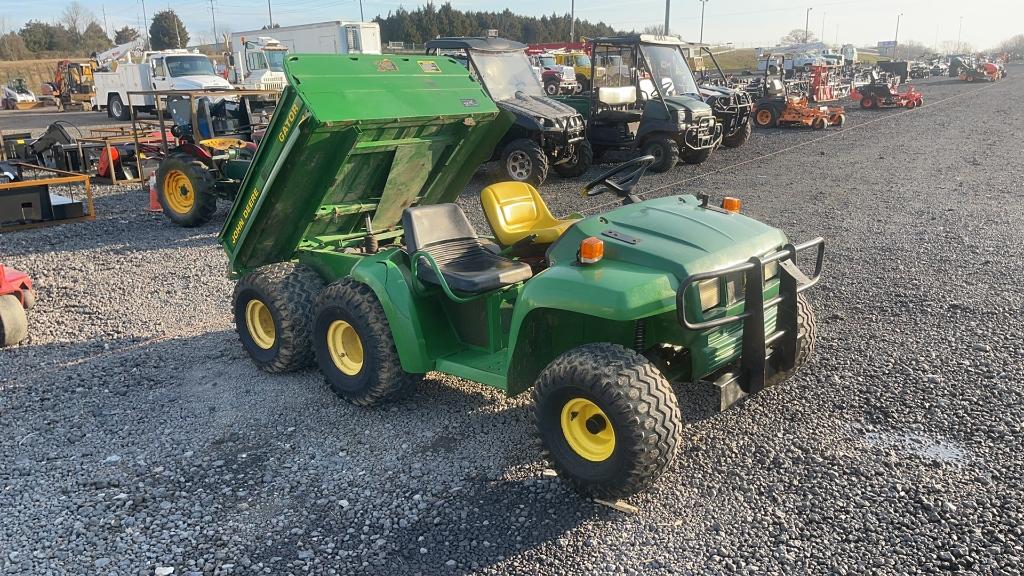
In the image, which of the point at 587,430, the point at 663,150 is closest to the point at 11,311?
the point at 587,430

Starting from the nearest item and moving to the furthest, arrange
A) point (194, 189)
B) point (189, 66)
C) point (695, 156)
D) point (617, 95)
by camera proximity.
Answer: point (194, 189)
point (617, 95)
point (695, 156)
point (189, 66)

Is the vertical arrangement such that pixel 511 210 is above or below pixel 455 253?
above

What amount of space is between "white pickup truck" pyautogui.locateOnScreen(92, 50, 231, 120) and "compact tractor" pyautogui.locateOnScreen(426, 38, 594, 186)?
39.4ft

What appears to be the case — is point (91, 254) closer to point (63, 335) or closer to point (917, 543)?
point (63, 335)

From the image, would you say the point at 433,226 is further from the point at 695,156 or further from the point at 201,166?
Answer: the point at 695,156

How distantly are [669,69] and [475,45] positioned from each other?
378 cm

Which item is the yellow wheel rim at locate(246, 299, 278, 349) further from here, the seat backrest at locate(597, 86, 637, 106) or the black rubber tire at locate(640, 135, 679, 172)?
the seat backrest at locate(597, 86, 637, 106)

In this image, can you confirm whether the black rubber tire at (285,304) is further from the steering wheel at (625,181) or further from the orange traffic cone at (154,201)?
the orange traffic cone at (154,201)

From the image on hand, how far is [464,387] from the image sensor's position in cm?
457

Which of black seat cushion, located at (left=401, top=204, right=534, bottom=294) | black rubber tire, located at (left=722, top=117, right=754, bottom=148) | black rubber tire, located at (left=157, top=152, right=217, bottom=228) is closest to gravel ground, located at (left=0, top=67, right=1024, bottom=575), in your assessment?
black seat cushion, located at (left=401, top=204, right=534, bottom=294)

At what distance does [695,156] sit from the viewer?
13.4m

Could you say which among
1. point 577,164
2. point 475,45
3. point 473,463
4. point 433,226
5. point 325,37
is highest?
point 325,37

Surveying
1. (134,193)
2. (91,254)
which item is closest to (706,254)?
(91,254)

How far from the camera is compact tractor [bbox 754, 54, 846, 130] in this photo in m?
19.0
